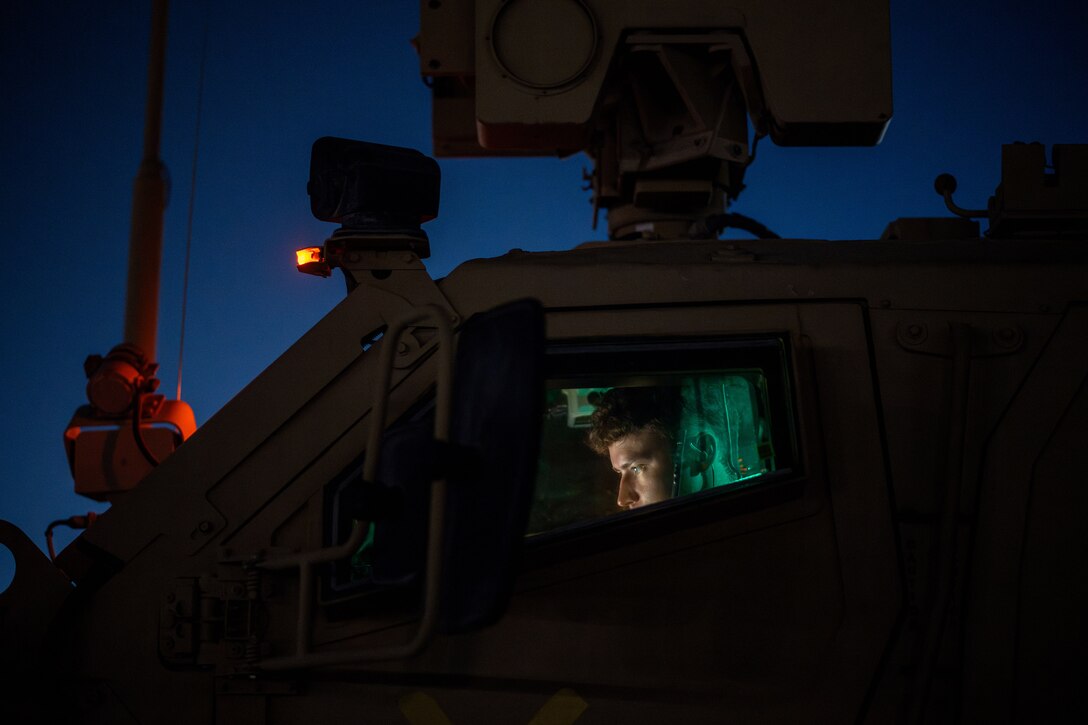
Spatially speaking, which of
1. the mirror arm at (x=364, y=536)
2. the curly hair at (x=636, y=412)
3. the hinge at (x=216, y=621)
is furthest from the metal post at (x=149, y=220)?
the curly hair at (x=636, y=412)

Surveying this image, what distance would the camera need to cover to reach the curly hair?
2.20 metres

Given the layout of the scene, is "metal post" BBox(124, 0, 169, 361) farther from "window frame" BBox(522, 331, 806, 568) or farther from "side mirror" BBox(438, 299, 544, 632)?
"side mirror" BBox(438, 299, 544, 632)

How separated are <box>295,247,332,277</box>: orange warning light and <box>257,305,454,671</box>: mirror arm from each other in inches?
26.9

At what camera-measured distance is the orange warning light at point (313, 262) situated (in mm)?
2471

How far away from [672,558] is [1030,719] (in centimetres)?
82

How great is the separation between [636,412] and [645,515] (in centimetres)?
26

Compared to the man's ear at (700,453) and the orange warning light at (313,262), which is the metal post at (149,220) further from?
the man's ear at (700,453)

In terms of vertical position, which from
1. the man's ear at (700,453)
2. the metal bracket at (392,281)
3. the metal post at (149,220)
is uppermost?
the metal post at (149,220)

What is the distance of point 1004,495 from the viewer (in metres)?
2.08

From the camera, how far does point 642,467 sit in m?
2.17

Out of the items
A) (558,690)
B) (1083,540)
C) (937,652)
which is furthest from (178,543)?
(1083,540)

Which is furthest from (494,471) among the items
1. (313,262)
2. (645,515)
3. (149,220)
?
(149,220)

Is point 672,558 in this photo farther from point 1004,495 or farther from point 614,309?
point 1004,495

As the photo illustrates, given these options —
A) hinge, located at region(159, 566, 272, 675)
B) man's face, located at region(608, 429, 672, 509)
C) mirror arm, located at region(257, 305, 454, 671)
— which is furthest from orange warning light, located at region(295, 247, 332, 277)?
man's face, located at region(608, 429, 672, 509)
